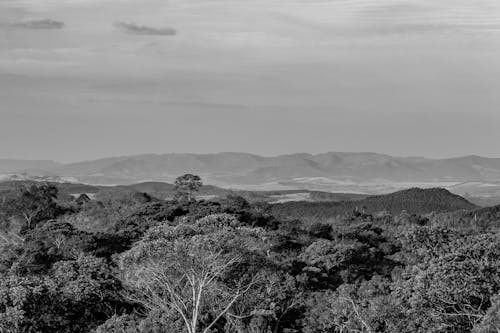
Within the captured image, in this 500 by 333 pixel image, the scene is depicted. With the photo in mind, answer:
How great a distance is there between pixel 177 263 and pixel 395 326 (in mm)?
8644

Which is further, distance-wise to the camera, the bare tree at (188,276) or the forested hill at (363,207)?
the forested hill at (363,207)

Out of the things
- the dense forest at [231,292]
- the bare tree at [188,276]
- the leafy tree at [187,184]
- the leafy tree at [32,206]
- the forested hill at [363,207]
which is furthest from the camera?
the forested hill at [363,207]

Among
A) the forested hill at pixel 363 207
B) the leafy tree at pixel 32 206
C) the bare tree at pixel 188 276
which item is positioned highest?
the bare tree at pixel 188 276

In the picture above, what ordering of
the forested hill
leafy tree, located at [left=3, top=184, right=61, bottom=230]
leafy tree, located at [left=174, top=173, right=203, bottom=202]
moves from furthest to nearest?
the forested hill → leafy tree, located at [left=174, top=173, right=203, bottom=202] → leafy tree, located at [left=3, top=184, right=61, bottom=230]

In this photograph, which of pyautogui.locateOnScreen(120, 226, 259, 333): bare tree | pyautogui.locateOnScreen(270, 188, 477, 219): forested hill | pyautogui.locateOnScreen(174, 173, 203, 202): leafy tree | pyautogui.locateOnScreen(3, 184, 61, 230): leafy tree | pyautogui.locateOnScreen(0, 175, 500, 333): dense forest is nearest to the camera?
pyautogui.locateOnScreen(0, 175, 500, 333): dense forest

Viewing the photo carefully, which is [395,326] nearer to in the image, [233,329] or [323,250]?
[233,329]

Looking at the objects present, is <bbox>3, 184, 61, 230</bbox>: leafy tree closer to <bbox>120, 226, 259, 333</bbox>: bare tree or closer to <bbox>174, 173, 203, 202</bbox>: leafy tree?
<bbox>174, 173, 203, 202</bbox>: leafy tree

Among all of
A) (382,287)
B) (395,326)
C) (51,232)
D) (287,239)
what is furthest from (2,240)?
(395,326)

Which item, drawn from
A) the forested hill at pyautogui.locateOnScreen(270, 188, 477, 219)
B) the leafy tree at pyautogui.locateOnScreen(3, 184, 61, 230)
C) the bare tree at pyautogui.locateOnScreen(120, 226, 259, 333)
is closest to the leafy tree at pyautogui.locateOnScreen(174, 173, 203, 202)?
the leafy tree at pyautogui.locateOnScreen(3, 184, 61, 230)

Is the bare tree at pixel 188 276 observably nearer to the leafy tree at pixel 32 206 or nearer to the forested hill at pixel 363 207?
the leafy tree at pixel 32 206

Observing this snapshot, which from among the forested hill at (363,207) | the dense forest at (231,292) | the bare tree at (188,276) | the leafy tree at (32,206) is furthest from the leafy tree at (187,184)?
the bare tree at (188,276)

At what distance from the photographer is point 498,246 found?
1426 inches

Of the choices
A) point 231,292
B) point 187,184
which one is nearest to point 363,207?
point 187,184

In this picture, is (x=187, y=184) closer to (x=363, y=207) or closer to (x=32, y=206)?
(x=32, y=206)
